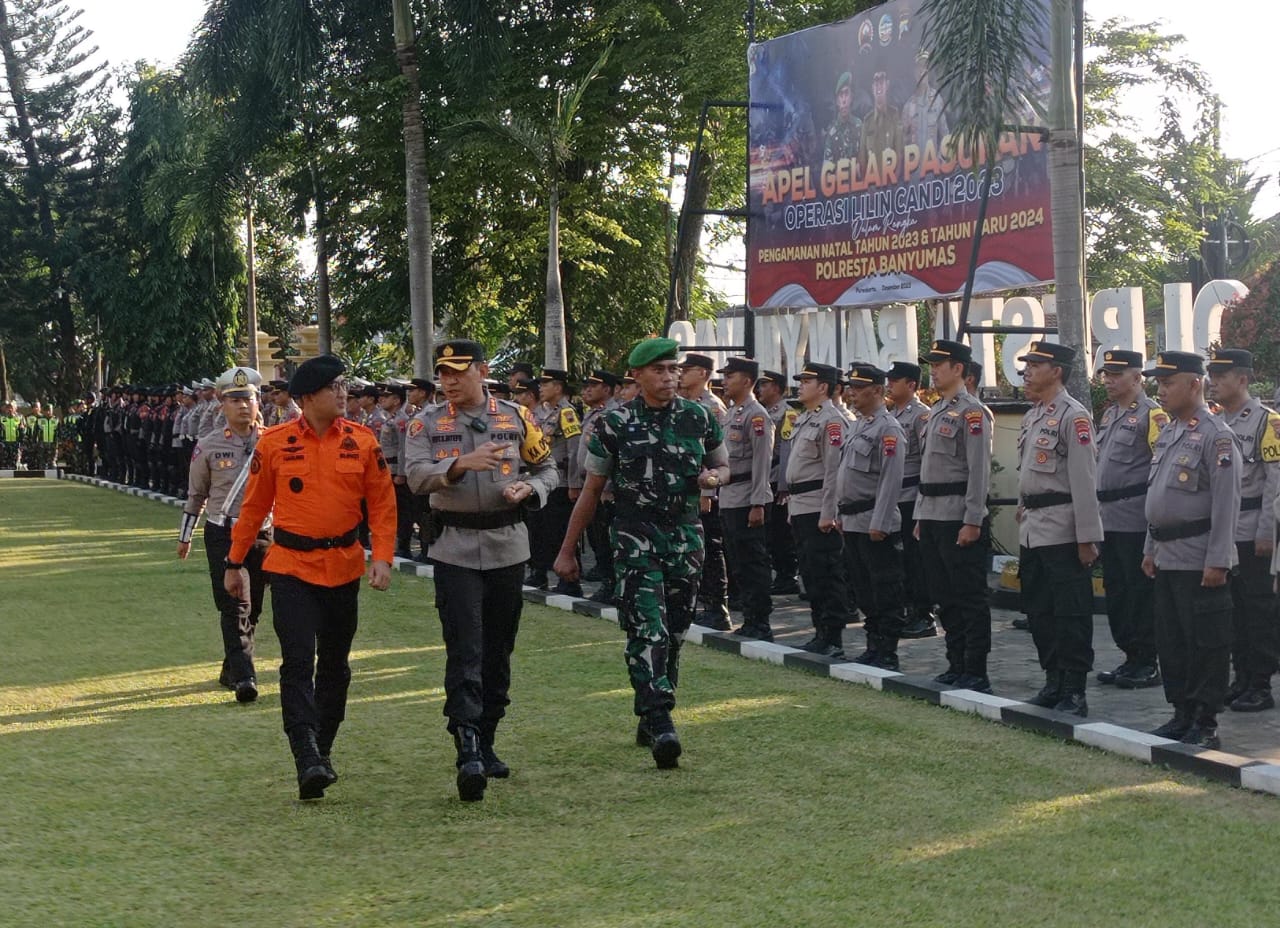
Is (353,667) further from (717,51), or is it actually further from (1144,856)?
(717,51)

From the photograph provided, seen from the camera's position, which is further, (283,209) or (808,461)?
(283,209)

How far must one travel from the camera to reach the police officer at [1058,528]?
845 cm

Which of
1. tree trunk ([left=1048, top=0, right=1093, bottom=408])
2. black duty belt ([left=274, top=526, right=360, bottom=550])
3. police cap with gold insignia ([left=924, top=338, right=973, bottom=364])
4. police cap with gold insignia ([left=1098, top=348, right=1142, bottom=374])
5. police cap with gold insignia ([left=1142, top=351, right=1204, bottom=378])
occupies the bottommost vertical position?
black duty belt ([left=274, top=526, right=360, bottom=550])

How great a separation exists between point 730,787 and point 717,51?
69.4ft

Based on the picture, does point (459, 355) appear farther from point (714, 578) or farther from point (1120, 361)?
point (714, 578)

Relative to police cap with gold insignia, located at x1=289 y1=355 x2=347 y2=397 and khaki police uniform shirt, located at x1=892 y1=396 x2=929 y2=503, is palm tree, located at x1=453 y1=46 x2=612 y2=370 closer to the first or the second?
khaki police uniform shirt, located at x1=892 y1=396 x2=929 y2=503

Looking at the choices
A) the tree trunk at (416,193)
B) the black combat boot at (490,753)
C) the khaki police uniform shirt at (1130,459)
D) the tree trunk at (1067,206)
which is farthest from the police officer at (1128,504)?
the tree trunk at (416,193)

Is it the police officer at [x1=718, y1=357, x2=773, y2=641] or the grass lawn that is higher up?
Answer: the police officer at [x1=718, y1=357, x2=773, y2=641]

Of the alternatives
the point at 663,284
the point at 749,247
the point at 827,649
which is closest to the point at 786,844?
the point at 827,649

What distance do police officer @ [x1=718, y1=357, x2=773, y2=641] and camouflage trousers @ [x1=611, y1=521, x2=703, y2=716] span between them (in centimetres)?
367

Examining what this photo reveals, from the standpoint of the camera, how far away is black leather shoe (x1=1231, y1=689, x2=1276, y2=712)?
8.62 metres

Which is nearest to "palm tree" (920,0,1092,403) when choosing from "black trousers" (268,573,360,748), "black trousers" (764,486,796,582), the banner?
the banner

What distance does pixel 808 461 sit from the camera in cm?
1119

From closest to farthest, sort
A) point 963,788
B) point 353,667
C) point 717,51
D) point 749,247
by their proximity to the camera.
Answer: point 963,788 < point 353,667 < point 749,247 < point 717,51
